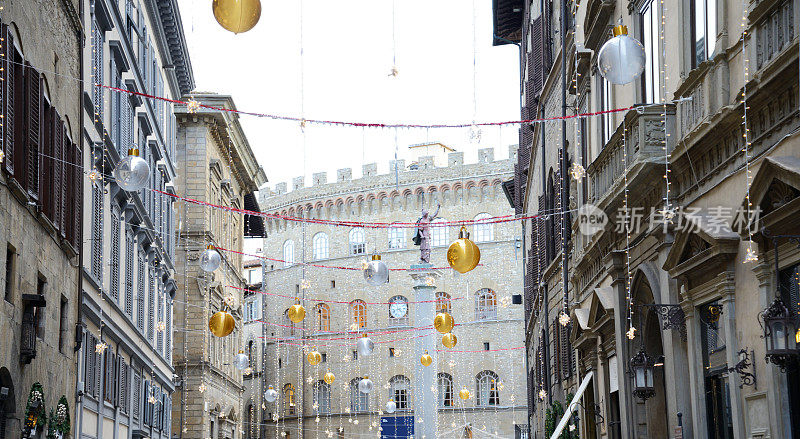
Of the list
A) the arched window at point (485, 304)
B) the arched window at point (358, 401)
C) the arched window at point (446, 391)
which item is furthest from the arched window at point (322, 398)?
the arched window at point (485, 304)

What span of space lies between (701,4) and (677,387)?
4959mm

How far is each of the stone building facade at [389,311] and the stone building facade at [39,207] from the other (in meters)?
43.6

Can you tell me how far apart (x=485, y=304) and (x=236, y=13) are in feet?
182

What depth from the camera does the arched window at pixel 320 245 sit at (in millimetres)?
72000

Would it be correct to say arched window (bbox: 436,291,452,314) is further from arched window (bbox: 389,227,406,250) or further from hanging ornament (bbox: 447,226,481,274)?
hanging ornament (bbox: 447,226,481,274)

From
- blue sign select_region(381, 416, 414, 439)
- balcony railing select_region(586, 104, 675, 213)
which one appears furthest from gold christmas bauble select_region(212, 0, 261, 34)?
blue sign select_region(381, 416, 414, 439)

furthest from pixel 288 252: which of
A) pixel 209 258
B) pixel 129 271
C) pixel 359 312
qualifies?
pixel 209 258

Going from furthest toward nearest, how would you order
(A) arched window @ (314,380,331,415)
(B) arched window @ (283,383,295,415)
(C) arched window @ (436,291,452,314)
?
1. (B) arched window @ (283,383,295,415)
2. (A) arched window @ (314,380,331,415)
3. (C) arched window @ (436,291,452,314)

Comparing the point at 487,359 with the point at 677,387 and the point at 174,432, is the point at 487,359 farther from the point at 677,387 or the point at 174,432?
the point at 677,387

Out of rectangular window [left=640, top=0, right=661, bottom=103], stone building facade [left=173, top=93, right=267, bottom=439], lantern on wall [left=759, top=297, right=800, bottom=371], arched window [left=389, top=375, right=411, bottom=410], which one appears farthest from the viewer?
arched window [left=389, top=375, right=411, bottom=410]

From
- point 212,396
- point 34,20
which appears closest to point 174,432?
point 212,396

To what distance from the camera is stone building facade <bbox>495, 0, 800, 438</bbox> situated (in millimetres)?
10805

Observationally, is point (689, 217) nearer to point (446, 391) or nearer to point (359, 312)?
point (446, 391)

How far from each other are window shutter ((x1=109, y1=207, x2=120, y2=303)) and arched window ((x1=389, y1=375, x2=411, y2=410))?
42.8 m
